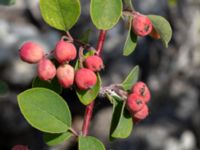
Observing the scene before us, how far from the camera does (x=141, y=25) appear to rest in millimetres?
992

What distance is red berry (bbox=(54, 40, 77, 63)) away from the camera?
0.90 m

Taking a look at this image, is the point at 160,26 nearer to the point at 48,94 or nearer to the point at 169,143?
the point at 48,94

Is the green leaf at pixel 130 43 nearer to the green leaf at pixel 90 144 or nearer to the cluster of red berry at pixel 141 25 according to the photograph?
the cluster of red berry at pixel 141 25

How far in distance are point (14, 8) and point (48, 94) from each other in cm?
325

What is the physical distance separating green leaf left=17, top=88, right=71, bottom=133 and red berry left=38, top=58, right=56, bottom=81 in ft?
0.08

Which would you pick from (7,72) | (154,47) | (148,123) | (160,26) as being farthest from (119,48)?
(160,26)

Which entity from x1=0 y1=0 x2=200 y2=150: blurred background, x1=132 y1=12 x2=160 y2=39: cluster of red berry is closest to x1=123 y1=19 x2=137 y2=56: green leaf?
x1=132 y1=12 x2=160 y2=39: cluster of red berry

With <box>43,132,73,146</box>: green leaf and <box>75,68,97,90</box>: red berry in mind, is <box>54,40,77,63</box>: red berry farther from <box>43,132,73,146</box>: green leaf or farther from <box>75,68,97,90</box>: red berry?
<box>43,132,73,146</box>: green leaf

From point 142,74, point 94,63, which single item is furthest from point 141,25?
point 142,74

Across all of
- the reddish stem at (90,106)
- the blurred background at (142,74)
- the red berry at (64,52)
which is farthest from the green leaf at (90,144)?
the blurred background at (142,74)

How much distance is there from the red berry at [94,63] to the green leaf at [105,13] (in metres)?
0.06

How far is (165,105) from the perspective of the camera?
382 centimetres

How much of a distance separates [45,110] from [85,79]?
0.11 m

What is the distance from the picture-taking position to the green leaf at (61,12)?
3.10 feet
